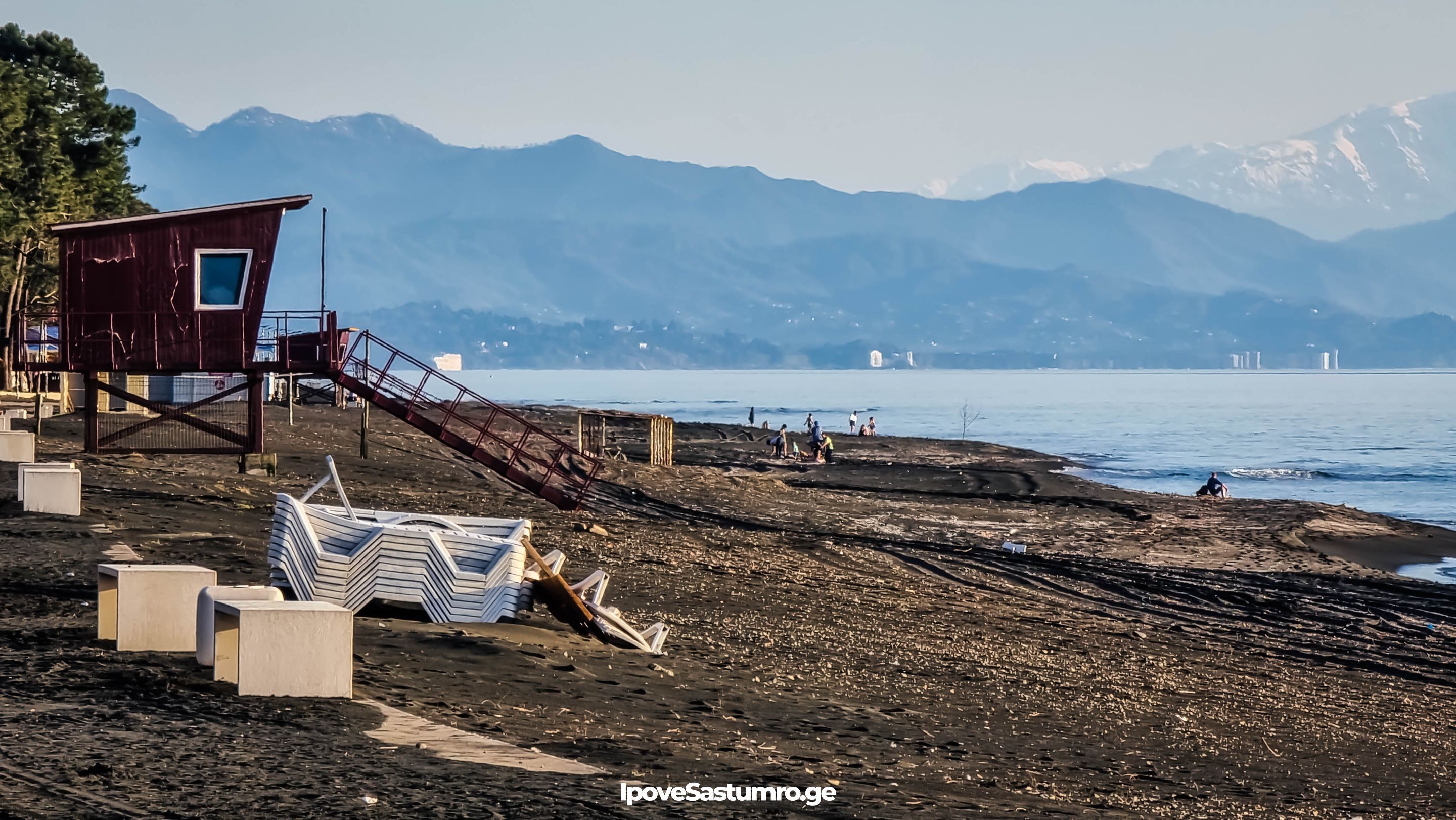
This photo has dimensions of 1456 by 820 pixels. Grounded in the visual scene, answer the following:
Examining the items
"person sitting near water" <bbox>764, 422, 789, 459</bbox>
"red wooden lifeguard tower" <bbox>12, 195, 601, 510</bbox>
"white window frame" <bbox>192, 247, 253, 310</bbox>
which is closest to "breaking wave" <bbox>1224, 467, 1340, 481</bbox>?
"person sitting near water" <bbox>764, 422, 789, 459</bbox>

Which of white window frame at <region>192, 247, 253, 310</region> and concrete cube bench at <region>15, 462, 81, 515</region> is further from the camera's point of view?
white window frame at <region>192, 247, 253, 310</region>

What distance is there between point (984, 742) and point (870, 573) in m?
13.8

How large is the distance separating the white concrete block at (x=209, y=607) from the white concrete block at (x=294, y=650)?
552mm

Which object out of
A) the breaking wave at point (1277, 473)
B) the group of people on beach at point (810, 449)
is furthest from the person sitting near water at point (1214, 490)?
the breaking wave at point (1277, 473)

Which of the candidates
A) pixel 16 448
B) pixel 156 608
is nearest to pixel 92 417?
pixel 16 448

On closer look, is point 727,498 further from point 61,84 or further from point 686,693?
point 61,84

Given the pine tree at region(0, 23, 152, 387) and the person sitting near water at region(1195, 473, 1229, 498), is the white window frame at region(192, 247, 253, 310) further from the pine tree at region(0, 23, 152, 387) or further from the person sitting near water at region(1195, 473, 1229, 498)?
the person sitting near water at region(1195, 473, 1229, 498)

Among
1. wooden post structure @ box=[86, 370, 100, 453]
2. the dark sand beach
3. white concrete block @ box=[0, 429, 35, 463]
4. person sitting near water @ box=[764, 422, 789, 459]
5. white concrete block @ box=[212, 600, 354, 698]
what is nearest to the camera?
the dark sand beach

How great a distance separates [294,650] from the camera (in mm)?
10672

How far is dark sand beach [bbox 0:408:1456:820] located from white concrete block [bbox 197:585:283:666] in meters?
0.20

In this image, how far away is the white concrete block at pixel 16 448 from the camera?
99.1ft

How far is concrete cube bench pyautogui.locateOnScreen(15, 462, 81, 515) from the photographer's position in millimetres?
21797

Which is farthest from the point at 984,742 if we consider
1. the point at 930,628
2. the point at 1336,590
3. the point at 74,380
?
the point at 74,380

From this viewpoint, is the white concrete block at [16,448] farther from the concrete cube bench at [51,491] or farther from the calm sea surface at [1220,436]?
the calm sea surface at [1220,436]
